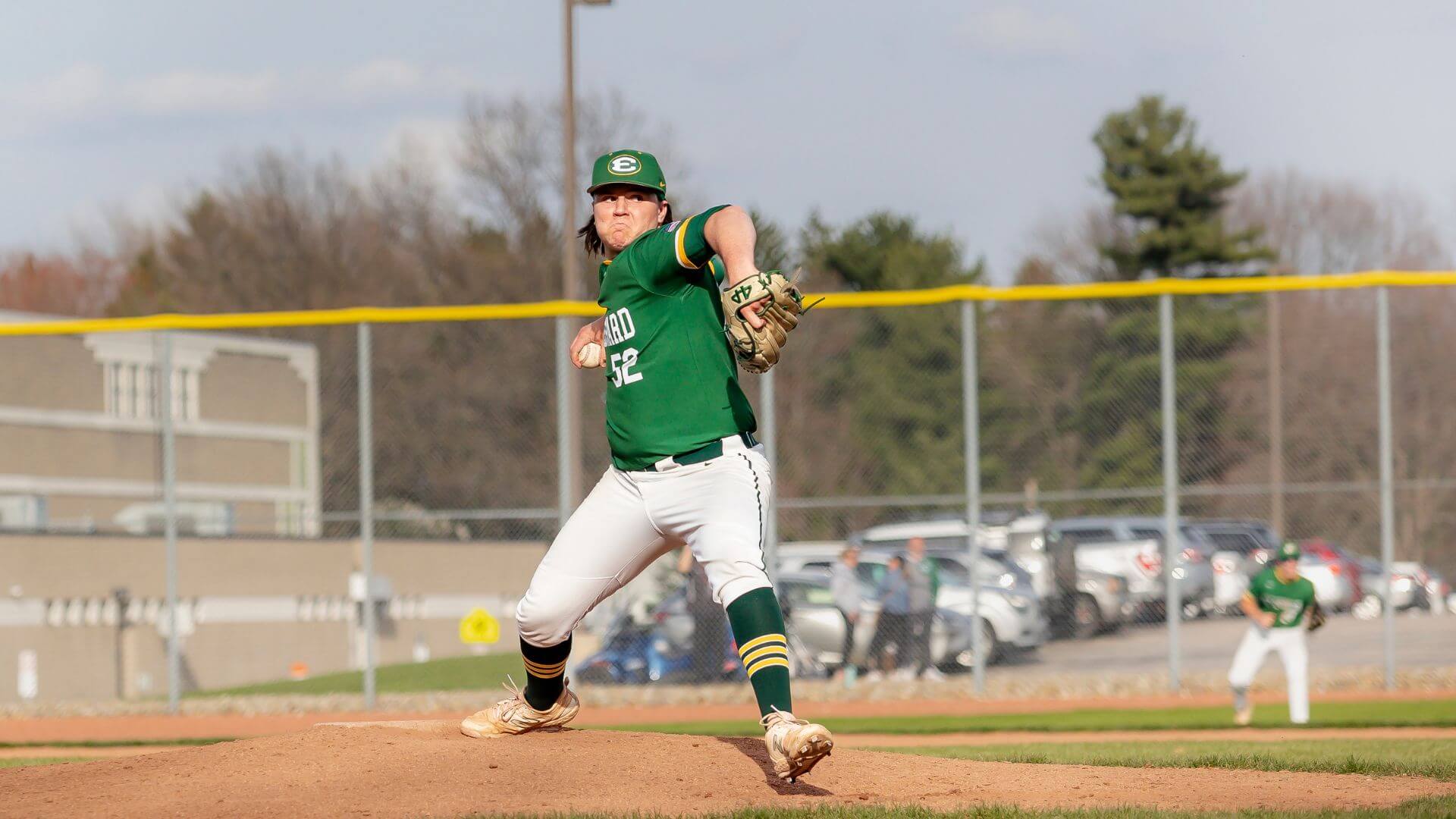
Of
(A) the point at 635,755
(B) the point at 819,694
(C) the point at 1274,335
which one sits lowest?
(B) the point at 819,694

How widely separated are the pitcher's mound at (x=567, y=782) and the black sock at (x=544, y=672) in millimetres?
144


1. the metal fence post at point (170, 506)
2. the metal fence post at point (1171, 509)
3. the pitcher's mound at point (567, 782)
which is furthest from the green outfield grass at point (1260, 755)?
the metal fence post at point (170, 506)

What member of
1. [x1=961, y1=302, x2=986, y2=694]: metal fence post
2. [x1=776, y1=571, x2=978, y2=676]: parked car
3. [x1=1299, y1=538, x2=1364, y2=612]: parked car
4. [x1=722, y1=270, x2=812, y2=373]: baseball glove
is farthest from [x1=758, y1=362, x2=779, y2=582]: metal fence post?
[x1=722, y1=270, x2=812, y2=373]: baseball glove

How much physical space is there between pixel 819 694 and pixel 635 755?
8.67m

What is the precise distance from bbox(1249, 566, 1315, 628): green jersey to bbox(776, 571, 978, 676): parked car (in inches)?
115

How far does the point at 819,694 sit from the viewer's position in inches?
543

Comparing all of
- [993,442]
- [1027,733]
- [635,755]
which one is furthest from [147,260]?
[635,755]

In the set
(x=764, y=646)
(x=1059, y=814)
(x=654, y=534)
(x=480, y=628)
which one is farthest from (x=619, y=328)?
(x=480, y=628)

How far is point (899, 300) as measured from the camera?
14625 millimetres

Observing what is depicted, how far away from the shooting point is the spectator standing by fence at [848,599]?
14.0 meters

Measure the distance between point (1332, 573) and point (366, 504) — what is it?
9102 millimetres

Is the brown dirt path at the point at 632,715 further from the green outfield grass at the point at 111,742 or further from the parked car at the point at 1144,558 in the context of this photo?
the parked car at the point at 1144,558

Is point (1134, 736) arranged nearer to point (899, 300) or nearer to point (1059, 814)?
point (899, 300)

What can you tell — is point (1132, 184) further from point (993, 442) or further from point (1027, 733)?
point (1027, 733)
